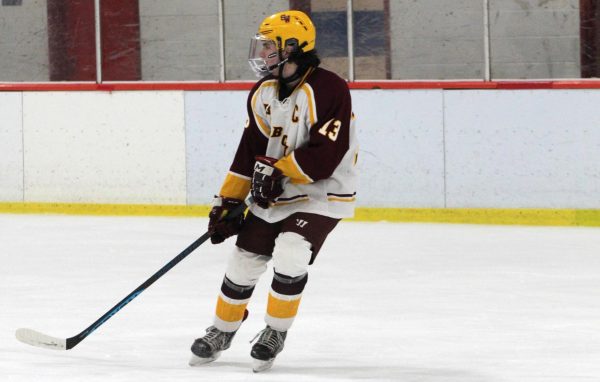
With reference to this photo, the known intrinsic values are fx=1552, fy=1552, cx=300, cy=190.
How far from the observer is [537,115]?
8.36 m

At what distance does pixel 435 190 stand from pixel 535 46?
101cm

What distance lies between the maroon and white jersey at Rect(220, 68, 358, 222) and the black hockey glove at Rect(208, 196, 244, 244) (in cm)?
3

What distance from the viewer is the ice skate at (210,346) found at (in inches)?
179

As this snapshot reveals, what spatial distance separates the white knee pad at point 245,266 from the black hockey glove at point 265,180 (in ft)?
0.57

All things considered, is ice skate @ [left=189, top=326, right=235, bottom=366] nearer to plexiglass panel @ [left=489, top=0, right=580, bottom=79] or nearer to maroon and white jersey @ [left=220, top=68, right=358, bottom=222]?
maroon and white jersey @ [left=220, top=68, right=358, bottom=222]

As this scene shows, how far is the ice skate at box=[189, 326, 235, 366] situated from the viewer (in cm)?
454

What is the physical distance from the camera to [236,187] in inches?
182

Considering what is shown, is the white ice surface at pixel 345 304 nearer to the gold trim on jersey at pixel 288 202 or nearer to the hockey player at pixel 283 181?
the hockey player at pixel 283 181

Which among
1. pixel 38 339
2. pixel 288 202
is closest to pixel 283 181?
pixel 288 202

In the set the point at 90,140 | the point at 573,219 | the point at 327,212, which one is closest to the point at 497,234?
the point at 573,219

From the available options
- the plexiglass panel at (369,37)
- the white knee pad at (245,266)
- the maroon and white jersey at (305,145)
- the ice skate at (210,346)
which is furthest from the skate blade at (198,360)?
the plexiglass panel at (369,37)

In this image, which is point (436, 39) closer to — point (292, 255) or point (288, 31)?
point (288, 31)

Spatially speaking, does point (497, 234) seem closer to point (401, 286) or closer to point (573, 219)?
point (573, 219)

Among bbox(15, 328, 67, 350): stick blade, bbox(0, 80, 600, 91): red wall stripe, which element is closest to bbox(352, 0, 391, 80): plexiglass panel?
bbox(0, 80, 600, 91): red wall stripe
